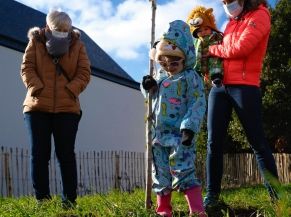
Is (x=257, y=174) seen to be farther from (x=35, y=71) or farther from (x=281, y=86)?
(x=35, y=71)

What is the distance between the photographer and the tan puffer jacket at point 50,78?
13.9 ft

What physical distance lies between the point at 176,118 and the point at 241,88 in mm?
736

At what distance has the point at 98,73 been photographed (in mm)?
16125

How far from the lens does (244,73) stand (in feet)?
12.5

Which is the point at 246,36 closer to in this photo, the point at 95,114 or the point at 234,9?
the point at 234,9

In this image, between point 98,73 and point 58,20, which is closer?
point 58,20

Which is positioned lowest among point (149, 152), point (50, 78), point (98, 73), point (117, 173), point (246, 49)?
point (117, 173)

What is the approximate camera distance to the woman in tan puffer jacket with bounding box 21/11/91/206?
13.8 feet

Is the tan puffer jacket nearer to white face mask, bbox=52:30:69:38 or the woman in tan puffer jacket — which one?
the woman in tan puffer jacket

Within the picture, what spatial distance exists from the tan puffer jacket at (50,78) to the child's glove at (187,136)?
149cm

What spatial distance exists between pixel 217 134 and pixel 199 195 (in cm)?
85

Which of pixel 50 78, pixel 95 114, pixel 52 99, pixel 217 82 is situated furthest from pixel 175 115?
pixel 95 114

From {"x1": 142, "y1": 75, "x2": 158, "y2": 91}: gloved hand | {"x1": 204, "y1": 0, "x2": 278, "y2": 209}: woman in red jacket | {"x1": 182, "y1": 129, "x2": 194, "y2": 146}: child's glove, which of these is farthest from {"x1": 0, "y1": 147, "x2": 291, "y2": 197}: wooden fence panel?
{"x1": 182, "y1": 129, "x2": 194, "y2": 146}: child's glove

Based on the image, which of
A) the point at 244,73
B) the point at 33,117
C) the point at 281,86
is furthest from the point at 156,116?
the point at 281,86
